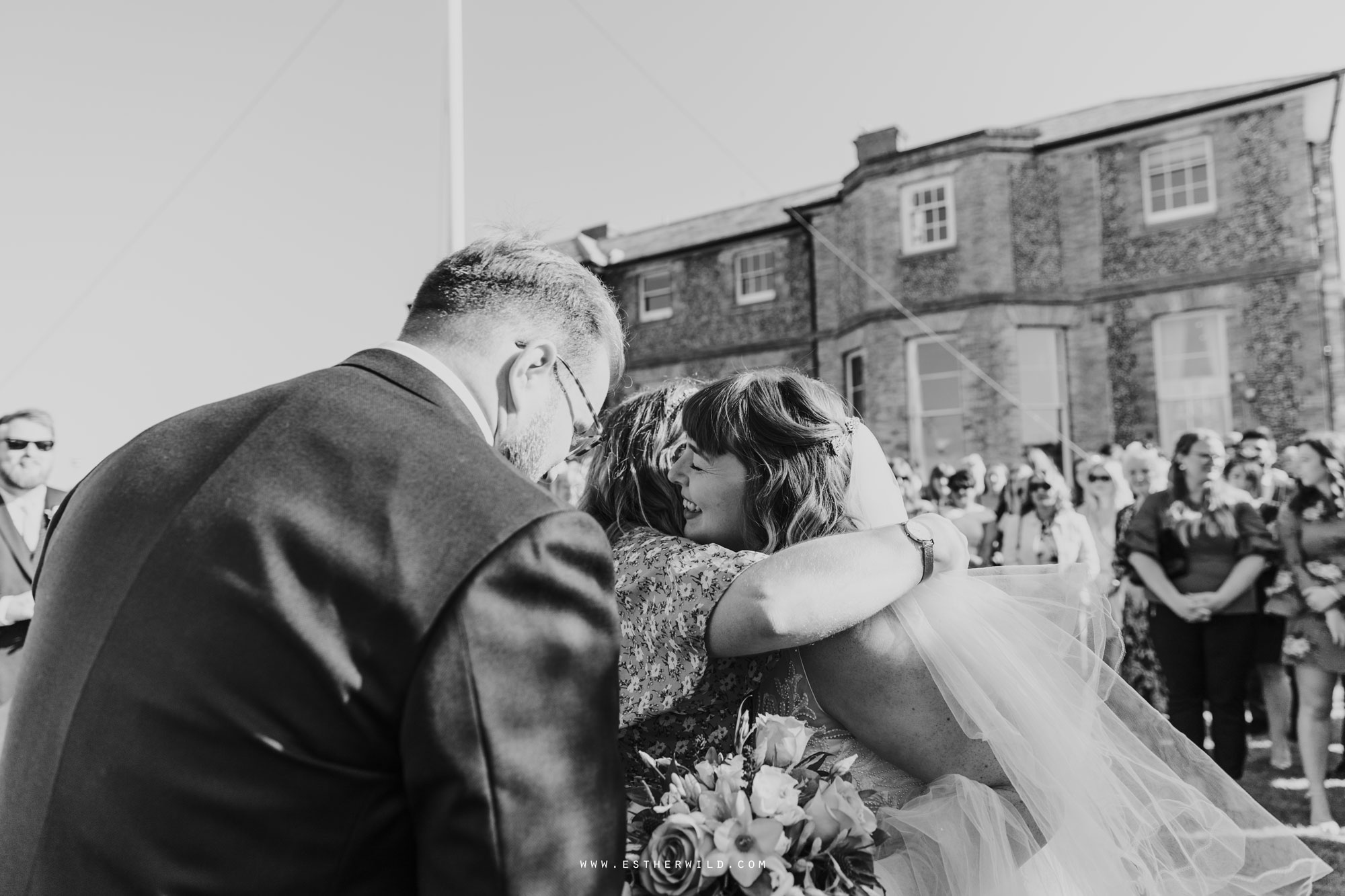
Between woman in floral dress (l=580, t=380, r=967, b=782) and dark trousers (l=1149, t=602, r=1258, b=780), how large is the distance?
15.2 feet

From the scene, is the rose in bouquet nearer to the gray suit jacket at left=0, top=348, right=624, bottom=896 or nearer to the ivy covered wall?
the gray suit jacket at left=0, top=348, right=624, bottom=896

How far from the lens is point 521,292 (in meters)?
1.66

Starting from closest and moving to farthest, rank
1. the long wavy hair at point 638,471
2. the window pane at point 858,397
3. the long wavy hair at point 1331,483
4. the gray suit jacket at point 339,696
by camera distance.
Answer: the gray suit jacket at point 339,696, the long wavy hair at point 638,471, the long wavy hair at point 1331,483, the window pane at point 858,397

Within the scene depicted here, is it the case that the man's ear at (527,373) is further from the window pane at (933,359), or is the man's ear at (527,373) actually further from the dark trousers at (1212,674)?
the window pane at (933,359)

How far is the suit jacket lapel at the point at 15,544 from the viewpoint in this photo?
5238 mm

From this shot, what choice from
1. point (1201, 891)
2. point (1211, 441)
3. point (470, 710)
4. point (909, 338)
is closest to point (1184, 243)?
point (909, 338)

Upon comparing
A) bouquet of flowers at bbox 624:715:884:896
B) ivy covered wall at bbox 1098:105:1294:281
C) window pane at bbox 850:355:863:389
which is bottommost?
bouquet of flowers at bbox 624:715:884:896

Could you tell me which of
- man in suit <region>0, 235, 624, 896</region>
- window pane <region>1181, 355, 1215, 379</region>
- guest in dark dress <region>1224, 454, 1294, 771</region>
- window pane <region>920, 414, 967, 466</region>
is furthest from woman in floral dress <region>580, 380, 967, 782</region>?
window pane <region>1181, 355, 1215, 379</region>

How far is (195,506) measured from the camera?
121 centimetres

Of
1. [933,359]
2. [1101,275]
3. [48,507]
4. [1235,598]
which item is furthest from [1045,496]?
[1101,275]

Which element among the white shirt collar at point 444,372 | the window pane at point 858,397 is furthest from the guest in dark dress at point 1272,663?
the window pane at point 858,397

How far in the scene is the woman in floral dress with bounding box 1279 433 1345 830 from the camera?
525 cm

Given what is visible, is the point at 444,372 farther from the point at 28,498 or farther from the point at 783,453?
the point at 28,498

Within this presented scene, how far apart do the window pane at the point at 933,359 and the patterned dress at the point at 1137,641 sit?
11.3 meters
